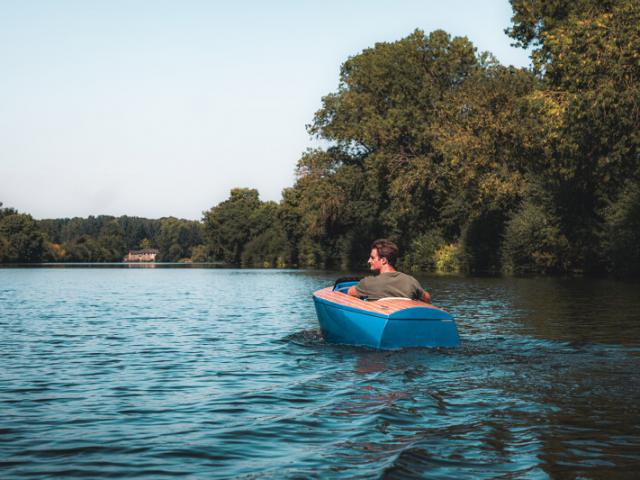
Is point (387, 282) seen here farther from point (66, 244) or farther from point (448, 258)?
point (66, 244)

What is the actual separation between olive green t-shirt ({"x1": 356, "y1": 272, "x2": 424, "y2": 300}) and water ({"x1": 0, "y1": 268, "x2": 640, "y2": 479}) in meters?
0.99

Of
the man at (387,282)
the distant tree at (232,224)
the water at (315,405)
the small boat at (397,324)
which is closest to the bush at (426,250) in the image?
the water at (315,405)

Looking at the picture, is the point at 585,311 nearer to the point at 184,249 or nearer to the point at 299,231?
the point at 299,231

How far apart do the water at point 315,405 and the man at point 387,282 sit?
3.27 ft

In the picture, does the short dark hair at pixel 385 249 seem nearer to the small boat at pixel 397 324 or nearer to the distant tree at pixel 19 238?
the small boat at pixel 397 324

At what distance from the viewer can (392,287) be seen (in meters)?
11.0

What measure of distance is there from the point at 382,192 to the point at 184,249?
503ft

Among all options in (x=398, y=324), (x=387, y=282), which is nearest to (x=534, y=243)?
(x=387, y=282)

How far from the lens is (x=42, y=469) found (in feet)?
16.3

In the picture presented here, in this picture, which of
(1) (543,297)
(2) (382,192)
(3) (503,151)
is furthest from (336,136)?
(1) (543,297)

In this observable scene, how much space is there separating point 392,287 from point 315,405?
4.25 metres

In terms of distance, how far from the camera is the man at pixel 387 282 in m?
11.0

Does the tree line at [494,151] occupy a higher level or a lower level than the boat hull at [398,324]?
higher

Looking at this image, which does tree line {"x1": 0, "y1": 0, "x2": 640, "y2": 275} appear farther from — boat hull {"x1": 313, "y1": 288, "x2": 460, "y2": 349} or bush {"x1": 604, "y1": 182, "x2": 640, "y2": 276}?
boat hull {"x1": 313, "y1": 288, "x2": 460, "y2": 349}
